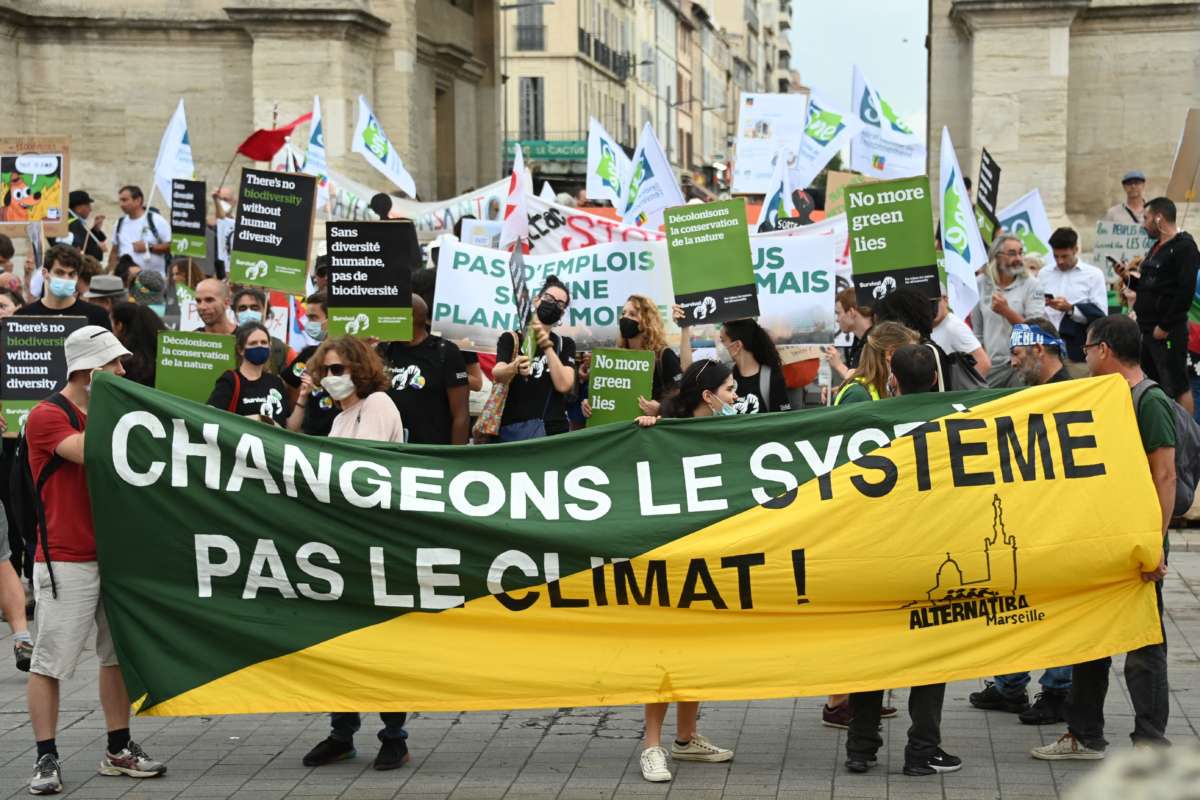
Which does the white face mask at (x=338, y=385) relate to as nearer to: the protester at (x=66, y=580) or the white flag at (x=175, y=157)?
the protester at (x=66, y=580)

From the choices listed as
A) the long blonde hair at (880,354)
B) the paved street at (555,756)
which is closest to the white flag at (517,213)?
the long blonde hair at (880,354)

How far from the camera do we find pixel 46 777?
24.1 feet

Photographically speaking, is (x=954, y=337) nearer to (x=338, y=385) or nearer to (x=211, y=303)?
(x=338, y=385)

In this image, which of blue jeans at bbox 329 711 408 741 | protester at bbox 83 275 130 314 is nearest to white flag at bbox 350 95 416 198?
protester at bbox 83 275 130 314

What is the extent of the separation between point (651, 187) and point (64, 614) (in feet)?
34.5

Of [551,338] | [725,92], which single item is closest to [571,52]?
[725,92]

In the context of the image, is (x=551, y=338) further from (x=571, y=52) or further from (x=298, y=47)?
(x=571, y=52)

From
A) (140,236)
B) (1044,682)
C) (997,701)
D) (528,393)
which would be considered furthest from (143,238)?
(1044,682)

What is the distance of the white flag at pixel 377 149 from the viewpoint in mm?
18984

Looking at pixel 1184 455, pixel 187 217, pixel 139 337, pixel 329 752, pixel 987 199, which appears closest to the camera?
pixel 1184 455

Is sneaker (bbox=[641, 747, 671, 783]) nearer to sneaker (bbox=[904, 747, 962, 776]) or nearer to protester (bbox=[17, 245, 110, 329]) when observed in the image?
sneaker (bbox=[904, 747, 962, 776])

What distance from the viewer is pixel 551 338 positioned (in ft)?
33.7

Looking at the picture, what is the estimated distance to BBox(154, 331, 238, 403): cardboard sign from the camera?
32.7 ft

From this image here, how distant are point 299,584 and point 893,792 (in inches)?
95.8
